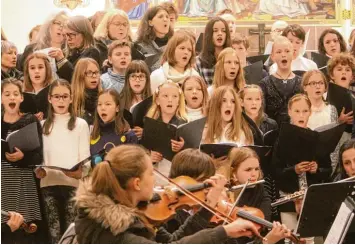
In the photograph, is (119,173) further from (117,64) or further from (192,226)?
(117,64)

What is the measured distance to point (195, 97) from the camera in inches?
181

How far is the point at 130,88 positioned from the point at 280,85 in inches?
36.8

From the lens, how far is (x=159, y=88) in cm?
458

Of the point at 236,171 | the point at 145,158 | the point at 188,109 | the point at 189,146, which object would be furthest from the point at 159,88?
the point at 145,158

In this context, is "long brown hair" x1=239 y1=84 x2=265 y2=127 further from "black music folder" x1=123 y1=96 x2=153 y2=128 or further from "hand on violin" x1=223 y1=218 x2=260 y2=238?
"hand on violin" x1=223 y1=218 x2=260 y2=238

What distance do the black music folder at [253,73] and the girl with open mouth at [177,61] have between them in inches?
13.4

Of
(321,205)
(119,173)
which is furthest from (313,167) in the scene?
(119,173)

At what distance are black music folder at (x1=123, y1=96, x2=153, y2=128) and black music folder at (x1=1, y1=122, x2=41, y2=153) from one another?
1.87 feet

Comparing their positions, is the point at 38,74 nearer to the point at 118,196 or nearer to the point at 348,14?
the point at 118,196

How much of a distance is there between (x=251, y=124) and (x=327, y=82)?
0.76m

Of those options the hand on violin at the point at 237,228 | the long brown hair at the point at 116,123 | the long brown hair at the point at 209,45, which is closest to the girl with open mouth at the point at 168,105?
the long brown hair at the point at 116,123

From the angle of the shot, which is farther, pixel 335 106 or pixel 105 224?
pixel 335 106

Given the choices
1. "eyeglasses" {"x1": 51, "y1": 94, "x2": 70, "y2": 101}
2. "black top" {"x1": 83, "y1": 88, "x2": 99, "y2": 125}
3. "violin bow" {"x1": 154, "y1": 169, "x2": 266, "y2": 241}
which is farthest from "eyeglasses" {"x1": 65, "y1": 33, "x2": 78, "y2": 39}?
"violin bow" {"x1": 154, "y1": 169, "x2": 266, "y2": 241}

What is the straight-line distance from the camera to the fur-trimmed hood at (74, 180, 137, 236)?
8.08 ft
